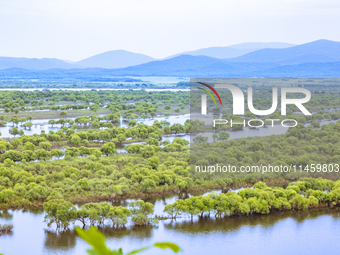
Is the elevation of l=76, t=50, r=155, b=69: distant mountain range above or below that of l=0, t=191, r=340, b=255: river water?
above

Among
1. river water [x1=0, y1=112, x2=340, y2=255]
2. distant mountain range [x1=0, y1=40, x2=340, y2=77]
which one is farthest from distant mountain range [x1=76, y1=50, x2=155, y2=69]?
river water [x1=0, y1=112, x2=340, y2=255]

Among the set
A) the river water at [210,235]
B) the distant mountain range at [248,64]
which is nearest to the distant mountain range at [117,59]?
the distant mountain range at [248,64]

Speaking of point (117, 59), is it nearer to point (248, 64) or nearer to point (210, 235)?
point (248, 64)

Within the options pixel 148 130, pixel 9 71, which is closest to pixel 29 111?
pixel 148 130

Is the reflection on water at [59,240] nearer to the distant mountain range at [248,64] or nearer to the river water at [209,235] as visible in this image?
the river water at [209,235]

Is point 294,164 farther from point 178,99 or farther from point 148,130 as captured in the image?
point 178,99

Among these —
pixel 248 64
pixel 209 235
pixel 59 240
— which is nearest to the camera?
pixel 59 240

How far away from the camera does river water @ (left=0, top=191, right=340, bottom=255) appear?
11.1m

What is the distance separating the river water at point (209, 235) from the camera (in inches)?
438

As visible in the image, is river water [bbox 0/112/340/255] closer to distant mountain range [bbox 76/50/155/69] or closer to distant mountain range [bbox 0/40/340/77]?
distant mountain range [bbox 0/40/340/77]

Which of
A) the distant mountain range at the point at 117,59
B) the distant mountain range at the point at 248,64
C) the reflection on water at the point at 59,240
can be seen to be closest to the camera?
the reflection on water at the point at 59,240

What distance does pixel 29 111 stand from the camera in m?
37.5

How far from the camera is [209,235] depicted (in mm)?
11883

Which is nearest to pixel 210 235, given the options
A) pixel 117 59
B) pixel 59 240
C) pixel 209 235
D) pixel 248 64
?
pixel 209 235
